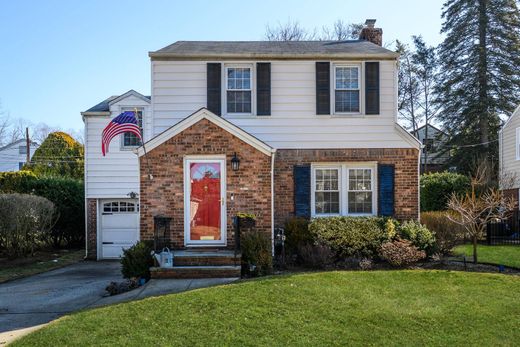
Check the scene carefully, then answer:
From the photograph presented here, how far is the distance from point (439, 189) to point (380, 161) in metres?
10.5

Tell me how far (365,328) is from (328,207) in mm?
6382

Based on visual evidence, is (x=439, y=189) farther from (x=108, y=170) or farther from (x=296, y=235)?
(x=108, y=170)

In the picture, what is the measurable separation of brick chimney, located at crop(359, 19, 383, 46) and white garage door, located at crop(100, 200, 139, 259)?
10096 millimetres

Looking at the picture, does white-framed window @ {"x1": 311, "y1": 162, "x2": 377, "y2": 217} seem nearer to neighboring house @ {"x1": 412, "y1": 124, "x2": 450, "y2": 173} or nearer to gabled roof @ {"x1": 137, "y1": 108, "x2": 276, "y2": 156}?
gabled roof @ {"x1": 137, "y1": 108, "x2": 276, "y2": 156}

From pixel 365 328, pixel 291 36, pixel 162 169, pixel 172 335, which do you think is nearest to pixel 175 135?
pixel 162 169

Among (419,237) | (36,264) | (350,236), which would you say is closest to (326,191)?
(350,236)

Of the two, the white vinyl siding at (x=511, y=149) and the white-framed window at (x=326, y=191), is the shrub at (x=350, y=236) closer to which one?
the white-framed window at (x=326, y=191)

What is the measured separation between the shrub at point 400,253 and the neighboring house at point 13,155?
→ 139 feet

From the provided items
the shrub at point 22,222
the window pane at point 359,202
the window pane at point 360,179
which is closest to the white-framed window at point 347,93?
the window pane at point 360,179

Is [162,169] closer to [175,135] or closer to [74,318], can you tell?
[175,135]

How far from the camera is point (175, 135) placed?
36.5ft

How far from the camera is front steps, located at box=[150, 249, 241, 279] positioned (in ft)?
31.2

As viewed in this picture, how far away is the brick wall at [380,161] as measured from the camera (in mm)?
12422

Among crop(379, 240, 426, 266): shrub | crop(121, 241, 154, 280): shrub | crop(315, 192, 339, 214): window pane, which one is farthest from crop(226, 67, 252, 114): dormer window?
crop(379, 240, 426, 266): shrub
